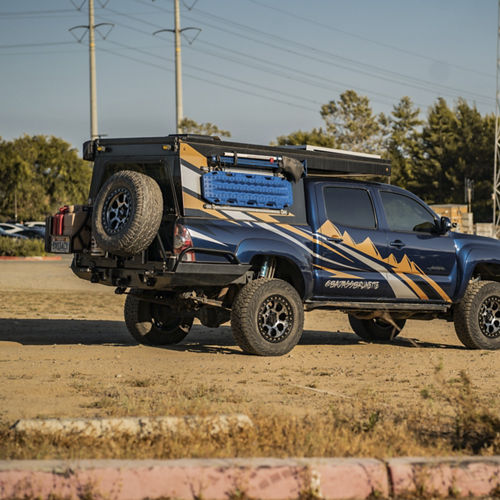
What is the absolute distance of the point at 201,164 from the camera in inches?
388

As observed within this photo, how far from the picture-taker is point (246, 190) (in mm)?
10172

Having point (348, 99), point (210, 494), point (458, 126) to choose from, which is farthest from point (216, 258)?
point (348, 99)

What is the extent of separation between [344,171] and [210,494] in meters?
Result: 7.06

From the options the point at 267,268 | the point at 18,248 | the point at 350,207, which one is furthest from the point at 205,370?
the point at 18,248

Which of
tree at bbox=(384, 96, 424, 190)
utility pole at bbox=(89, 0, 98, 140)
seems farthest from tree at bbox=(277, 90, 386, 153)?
utility pole at bbox=(89, 0, 98, 140)

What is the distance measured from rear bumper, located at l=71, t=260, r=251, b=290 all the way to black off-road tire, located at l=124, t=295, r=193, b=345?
1039mm

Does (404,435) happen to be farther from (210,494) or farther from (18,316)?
(18,316)

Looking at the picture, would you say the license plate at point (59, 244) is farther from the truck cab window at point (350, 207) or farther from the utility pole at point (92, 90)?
the utility pole at point (92, 90)

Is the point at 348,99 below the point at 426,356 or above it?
above

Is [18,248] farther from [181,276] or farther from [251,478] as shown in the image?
[251,478]

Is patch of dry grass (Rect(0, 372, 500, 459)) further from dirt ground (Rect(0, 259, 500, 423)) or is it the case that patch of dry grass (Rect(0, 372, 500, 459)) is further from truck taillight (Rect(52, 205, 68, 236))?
truck taillight (Rect(52, 205, 68, 236))

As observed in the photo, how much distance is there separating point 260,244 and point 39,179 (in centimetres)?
7453

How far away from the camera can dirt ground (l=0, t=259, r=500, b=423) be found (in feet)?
23.0

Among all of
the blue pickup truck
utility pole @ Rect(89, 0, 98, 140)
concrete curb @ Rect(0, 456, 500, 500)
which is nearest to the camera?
concrete curb @ Rect(0, 456, 500, 500)
